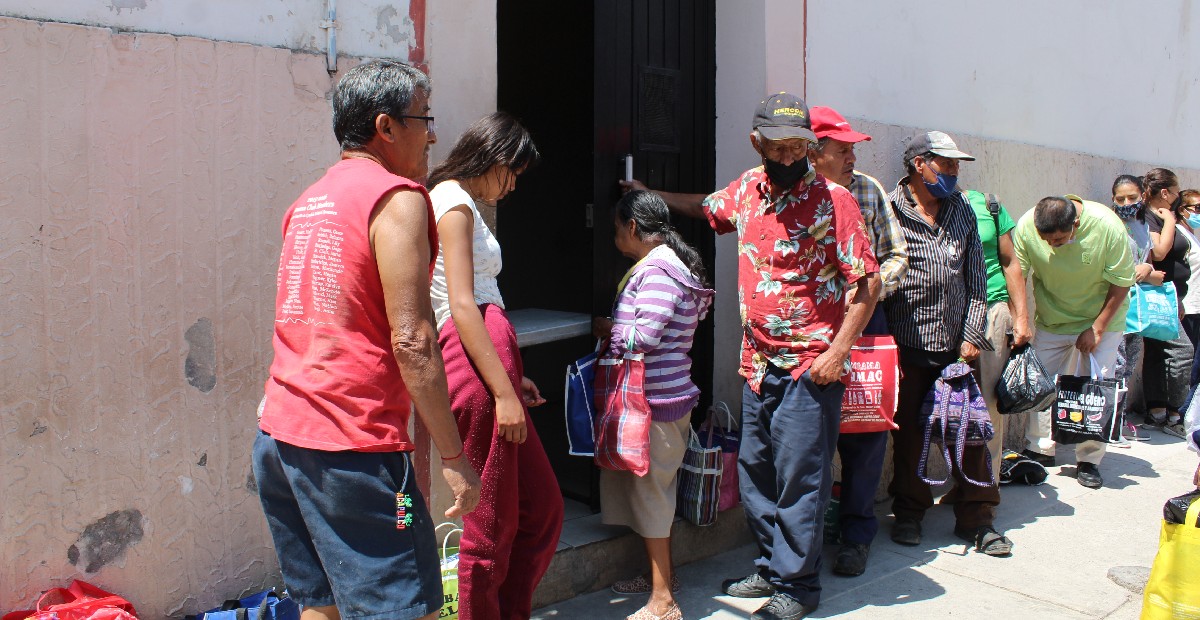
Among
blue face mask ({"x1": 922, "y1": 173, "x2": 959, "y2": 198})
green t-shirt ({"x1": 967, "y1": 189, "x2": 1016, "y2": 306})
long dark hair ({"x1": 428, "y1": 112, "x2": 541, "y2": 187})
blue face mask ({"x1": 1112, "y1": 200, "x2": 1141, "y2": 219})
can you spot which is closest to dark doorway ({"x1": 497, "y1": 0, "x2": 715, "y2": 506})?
blue face mask ({"x1": 922, "y1": 173, "x2": 959, "y2": 198})

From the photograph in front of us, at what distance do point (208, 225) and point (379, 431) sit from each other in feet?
3.89

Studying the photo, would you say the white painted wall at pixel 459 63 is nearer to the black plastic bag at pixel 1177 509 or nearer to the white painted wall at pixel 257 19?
the white painted wall at pixel 257 19

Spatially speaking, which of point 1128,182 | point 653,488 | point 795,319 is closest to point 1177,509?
point 795,319

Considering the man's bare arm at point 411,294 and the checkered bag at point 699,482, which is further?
the checkered bag at point 699,482

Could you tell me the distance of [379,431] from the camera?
213cm

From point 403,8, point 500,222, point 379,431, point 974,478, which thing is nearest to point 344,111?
point 379,431

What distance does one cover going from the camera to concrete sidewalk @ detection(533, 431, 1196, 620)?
3.91 meters

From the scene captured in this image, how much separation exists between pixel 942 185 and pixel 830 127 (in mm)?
650

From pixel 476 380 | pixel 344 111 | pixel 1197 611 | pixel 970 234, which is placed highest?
pixel 344 111

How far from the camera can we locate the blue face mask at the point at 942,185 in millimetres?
4547

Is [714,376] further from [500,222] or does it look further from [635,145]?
[500,222]

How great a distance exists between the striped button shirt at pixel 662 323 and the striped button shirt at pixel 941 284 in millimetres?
1239

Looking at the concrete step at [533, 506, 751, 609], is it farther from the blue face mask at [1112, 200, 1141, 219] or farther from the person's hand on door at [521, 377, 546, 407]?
the blue face mask at [1112, 200, 1141, 219]

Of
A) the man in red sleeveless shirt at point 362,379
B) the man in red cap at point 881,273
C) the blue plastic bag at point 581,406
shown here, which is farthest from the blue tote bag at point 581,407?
the man in red sleeveless shirt at point 362,379
